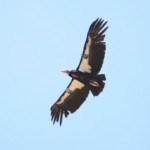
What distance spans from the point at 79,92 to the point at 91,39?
298cm

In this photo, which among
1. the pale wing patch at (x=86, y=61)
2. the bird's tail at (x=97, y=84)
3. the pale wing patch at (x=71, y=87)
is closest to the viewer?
the bird's tail at (x=97, y=84)

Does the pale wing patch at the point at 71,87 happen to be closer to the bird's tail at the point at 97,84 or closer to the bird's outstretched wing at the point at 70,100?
the bird's outstretched wing at the point at 70,100

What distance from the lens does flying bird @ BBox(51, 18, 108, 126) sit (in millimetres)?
35469

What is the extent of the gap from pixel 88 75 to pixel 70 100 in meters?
2.04

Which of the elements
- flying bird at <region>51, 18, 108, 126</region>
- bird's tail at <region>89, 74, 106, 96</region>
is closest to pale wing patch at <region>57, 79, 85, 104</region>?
flying bird at <region>51, 18, 108, 126</region>

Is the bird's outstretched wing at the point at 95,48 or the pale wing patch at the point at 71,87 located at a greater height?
the bird's outstretched wing at the point at 95,48

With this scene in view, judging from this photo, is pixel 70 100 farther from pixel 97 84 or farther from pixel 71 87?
pixel 97 84

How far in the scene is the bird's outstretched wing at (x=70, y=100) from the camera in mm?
36688

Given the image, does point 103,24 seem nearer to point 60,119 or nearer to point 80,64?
point 80,64

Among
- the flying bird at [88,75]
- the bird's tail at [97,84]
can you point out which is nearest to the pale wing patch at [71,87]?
the flying bird at [88,75]

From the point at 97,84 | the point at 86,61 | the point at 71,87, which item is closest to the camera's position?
the point at 97,84

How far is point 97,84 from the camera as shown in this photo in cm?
3544

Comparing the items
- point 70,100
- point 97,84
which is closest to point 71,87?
point 70,100

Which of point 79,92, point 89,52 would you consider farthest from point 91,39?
point 79,92
